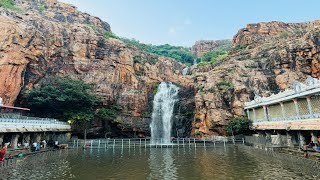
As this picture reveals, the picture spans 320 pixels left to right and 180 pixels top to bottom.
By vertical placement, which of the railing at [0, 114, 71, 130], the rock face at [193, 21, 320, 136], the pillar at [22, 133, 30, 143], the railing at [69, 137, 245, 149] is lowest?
the railing at [69, 137, 245, 149]

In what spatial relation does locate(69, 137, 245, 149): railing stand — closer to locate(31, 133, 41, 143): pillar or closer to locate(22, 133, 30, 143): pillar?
locate(31, 133, 41, 143): pillar

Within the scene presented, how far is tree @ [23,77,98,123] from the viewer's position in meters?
34.3

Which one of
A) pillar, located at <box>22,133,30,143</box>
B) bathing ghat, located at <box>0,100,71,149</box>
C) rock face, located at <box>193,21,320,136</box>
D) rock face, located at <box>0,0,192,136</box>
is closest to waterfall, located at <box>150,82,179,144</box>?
rock face, located at <box>0,0,192,136</box>

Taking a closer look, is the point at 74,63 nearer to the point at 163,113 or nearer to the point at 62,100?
the point at 62,100

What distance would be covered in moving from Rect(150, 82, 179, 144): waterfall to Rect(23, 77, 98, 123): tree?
11274mm

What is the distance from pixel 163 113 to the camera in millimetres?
42312

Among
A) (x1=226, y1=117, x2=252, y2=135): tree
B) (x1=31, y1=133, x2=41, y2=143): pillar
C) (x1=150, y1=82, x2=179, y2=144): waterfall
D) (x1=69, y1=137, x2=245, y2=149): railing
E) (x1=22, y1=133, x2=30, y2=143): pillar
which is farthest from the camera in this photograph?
(x1=150, y1=82, x2=179, y2=144): waterfall

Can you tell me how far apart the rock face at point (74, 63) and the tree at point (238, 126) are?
1331cm

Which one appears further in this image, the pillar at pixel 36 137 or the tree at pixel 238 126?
the tree at pixel 238 126

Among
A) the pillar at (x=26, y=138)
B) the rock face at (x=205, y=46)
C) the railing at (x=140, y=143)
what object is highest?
the rock face at (x=205, y=46)

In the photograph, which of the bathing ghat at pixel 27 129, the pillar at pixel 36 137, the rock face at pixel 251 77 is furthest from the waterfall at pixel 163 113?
the pillar at pixel 36 137

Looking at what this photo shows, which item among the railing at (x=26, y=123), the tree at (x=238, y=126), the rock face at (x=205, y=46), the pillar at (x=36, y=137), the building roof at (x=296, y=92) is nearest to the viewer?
the building roof at (x=296, y=92)

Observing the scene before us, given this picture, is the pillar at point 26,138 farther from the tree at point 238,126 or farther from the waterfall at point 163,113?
the tree at point 238,126

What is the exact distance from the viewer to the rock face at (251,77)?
124 ft
